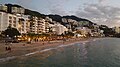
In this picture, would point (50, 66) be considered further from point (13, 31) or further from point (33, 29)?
point (33, 29)

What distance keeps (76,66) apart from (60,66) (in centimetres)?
232

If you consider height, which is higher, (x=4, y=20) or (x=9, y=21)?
(x=4, y=20)

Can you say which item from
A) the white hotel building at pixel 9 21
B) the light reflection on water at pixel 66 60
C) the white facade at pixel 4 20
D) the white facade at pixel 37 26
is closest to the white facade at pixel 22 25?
the white hotel building at pixel 9 21

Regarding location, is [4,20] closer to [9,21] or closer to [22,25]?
[9,21]

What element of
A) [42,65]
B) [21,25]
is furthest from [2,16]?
[42,65]

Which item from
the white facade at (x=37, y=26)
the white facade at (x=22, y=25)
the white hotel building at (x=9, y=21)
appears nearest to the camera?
the white hotel building at (x=9, y=21)

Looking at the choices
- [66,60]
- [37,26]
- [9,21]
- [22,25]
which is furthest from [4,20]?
[66,60]

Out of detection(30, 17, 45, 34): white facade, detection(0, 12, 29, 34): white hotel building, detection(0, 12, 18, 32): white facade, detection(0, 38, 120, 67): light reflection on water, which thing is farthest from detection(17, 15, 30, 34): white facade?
detection(0, 38, 120, 67): light reflection on water

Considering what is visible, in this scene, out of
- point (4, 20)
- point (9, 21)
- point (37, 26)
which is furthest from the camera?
point (37, 26)

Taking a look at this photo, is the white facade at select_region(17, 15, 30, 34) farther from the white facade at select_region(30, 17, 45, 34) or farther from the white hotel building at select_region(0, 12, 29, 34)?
the white facade at select_region(30, 17, 45, 34)

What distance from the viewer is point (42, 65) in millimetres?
31594

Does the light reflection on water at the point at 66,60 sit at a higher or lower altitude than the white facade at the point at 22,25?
lower

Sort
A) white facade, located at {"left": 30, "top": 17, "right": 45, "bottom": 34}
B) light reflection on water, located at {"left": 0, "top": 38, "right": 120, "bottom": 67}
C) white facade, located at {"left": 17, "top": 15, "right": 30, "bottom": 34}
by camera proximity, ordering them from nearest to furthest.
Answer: light reflection on water, located at {"left": 0, "top": 38, "right": 120, "bottom": 67}, white facade, located at {"left": 17, "top": 15, "right": 30, "bottom": 34}, white facade, located at {"left": 30, "top": 17, "right": 45, "bottom": 34}

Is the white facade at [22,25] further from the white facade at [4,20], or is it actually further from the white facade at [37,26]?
the white facade at [4,20]
